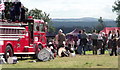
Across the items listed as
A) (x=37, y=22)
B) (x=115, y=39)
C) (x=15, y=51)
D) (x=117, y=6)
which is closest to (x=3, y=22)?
(x=15, y=51)

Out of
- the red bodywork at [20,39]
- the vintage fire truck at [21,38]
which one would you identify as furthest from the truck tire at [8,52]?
the red bodywork at [20,39]

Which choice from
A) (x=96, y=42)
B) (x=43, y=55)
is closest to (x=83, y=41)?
(x=96, y=42)

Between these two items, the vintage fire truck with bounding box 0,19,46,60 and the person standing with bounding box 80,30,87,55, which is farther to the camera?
the person standing with bounding box 80,30,87,55

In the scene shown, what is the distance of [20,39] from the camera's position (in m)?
22.9

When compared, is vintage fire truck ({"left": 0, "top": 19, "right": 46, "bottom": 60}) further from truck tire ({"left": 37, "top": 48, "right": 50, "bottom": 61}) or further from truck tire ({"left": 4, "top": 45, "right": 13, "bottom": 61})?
truck tire ({"left": 37, "top": 48, "right": 50, "bottom": 61})

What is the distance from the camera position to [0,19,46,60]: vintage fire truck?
2125 cm

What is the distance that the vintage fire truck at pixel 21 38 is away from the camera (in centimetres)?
2125

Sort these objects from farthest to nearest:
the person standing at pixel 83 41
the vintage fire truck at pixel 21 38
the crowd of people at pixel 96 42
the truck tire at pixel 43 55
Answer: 1. the person standing at pixel 83 41
2. the crowd of people at pixel 96 42
3. the vintage fire truck at pixel 21 38
4. the truck tire at pixel 43 55

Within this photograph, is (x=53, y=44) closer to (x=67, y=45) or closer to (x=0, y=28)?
(x=67, y=45)

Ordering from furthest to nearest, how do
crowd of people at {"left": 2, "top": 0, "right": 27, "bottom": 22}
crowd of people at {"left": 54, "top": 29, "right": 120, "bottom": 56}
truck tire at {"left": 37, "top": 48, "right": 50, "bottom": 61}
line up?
1. crowd of people at {"left": 54, "top": 29, "right": 120, "bottom": 56}
2. crowd of people at {"left": 2, "top": 0, "right": 27, "bottom": 22}
3. truck tire at {"left": 37, "top": 48, "right": 50, "bottom": 61}

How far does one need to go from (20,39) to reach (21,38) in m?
0.12

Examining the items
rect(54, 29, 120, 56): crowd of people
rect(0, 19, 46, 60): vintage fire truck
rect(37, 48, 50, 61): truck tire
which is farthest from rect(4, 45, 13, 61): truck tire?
rect(54, 29, 120, 56): crowd of people

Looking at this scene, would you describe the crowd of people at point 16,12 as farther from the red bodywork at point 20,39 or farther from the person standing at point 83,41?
the person standing at point 83,41

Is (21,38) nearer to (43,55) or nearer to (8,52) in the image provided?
(8,52)
